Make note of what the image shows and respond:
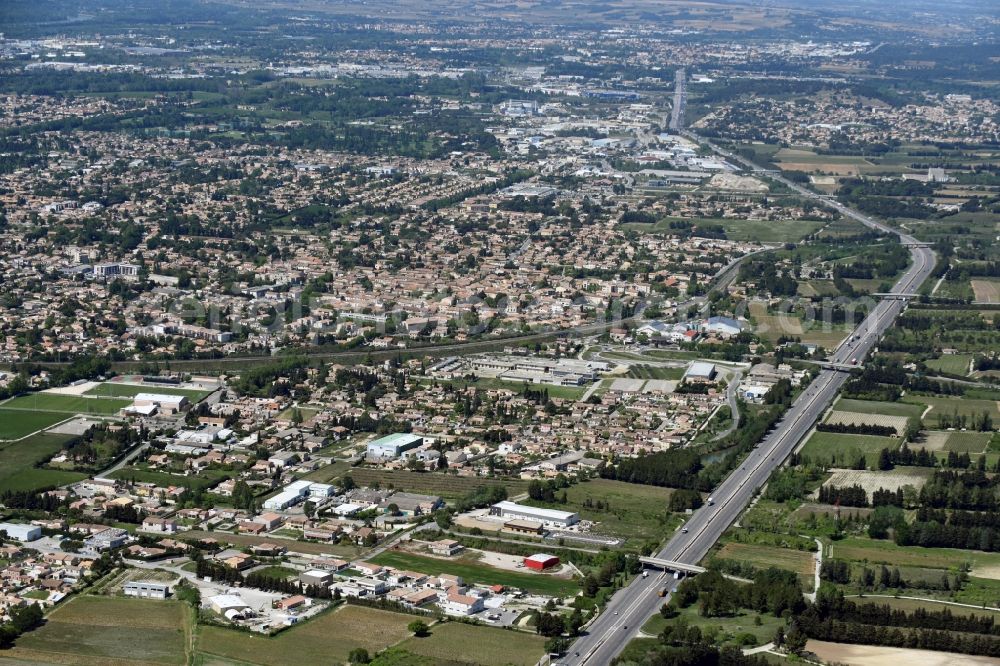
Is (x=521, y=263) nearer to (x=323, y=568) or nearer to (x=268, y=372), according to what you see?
(x=268, y=372)

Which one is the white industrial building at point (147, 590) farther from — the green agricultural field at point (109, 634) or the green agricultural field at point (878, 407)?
the green agricultural field at point (878, 407)

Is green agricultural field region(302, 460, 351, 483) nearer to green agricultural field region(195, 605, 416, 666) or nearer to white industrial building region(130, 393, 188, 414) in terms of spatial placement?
white industrial building region(130, 393, 188, 414)

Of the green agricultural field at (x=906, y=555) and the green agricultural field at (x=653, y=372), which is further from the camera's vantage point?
the green agricultural field at (x=653, y=372)

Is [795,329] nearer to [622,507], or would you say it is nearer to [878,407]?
[878,407]

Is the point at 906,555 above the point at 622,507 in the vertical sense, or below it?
above

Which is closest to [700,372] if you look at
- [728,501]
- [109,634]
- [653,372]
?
[653,372]

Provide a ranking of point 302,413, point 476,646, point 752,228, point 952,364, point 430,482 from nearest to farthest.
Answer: point 476,646 < point 430,482 < point 302,413 < point 952,364 < point 752,228

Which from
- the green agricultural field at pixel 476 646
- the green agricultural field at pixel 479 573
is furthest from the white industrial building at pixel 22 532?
the green agricultural field at pixel 476 646
